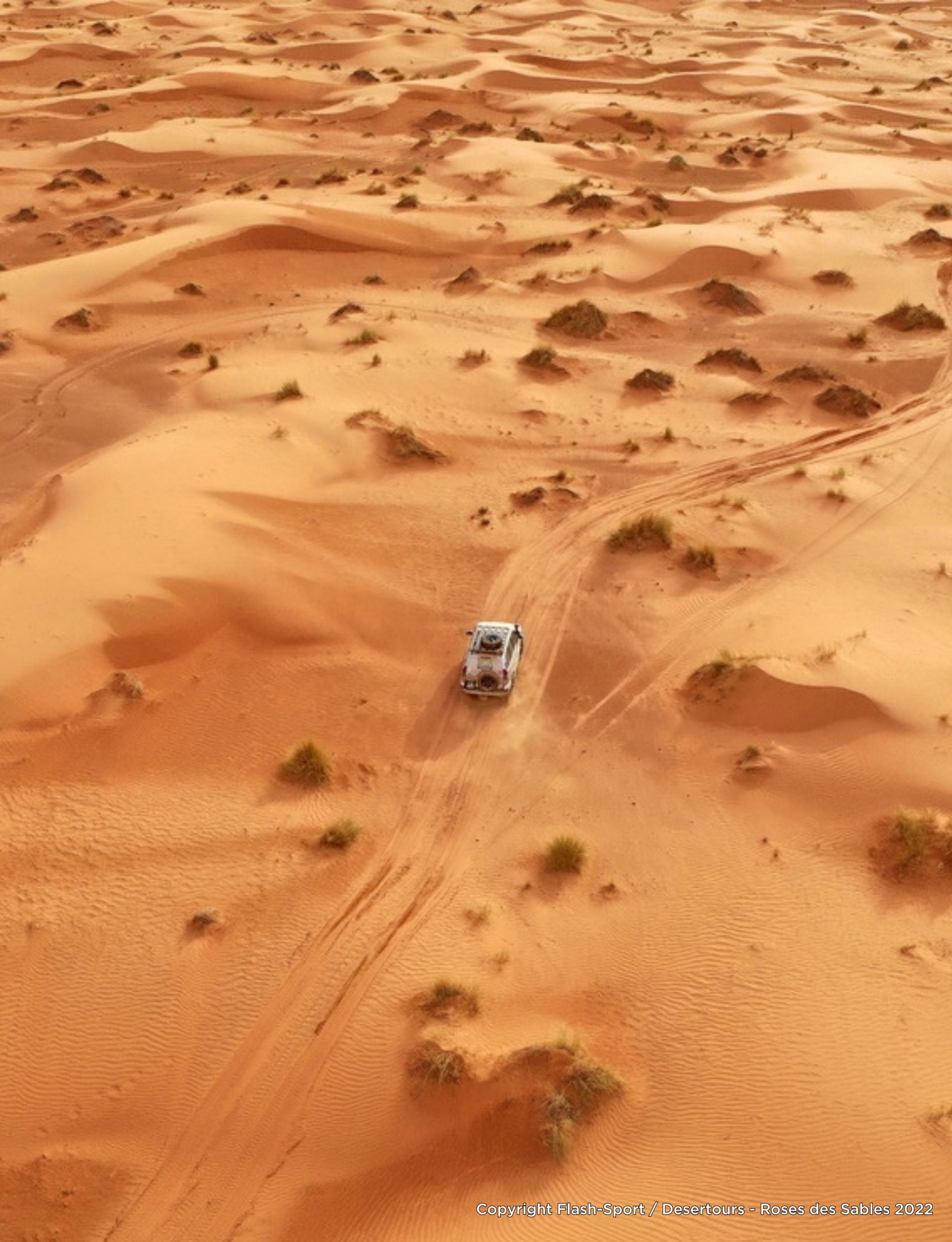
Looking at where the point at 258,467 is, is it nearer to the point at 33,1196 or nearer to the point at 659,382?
the point at 659,382

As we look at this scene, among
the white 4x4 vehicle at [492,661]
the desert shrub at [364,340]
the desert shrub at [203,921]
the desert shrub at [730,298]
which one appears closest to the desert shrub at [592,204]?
the desert shrub at [730,298]

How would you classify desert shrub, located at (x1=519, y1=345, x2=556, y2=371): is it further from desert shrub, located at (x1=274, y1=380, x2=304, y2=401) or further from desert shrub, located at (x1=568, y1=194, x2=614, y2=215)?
desert shrub, located at (x1=568, y1=194, x2=614, y2=215)

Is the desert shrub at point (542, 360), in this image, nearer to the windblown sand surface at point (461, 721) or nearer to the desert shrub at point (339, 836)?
the windblown sand surface at point (461, 721)

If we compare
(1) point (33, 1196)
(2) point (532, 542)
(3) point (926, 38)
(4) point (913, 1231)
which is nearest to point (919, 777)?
(4) point (913, 1231)

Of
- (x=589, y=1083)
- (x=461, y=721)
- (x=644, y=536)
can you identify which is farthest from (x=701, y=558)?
(x=589, y=1083)

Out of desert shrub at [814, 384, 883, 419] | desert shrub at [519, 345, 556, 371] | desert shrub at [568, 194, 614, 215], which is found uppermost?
desert shrub at [568, 194, 614, 215]

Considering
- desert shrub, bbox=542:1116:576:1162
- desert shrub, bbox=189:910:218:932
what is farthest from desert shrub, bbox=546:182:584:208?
desert shrub, bbox=542:1116:576:1162
